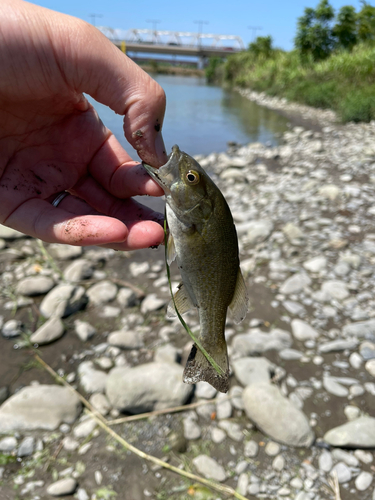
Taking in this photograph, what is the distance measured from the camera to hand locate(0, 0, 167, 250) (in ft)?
7.43

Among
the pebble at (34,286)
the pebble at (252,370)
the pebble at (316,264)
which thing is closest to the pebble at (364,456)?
the pebble at (252,370)

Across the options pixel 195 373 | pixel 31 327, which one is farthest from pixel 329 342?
pixel 31 327

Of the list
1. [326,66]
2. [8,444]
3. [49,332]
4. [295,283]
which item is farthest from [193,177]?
[326,66]

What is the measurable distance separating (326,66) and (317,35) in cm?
927

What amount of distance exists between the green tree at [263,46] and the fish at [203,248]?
53.9 meters

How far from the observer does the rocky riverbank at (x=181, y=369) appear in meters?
3.48

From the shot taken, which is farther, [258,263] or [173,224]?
[258,263]

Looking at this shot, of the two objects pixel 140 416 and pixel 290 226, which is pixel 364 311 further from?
pixel 140 416

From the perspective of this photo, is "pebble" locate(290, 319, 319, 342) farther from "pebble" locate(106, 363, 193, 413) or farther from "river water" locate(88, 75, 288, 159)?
"river water" locate(88, 75, 288, 159)

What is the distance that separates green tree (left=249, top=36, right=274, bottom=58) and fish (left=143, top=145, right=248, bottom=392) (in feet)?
177

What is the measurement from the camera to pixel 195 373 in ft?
7.56

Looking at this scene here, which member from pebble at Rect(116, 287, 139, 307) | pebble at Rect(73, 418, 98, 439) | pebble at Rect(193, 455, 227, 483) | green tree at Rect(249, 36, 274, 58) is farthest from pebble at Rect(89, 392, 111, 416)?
green tree at Rect(249, 36, 274, 58)

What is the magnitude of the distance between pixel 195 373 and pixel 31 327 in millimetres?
3711

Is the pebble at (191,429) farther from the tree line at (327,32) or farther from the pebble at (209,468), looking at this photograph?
the tree line at (327,32)
